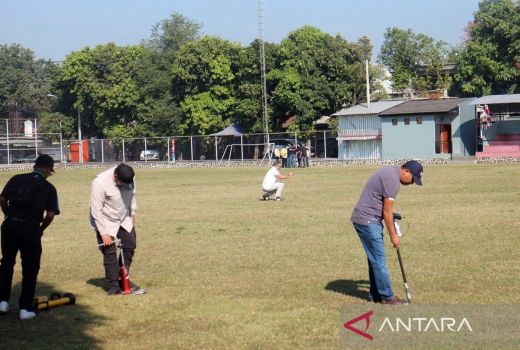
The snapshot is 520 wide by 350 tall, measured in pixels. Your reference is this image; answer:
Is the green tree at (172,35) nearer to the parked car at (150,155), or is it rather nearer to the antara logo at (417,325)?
the parked car at (150,155)

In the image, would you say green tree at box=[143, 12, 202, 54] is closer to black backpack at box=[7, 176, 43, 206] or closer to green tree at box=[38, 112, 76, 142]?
green tree at box=[38, 112, 76, 142]

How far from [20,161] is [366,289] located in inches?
2729

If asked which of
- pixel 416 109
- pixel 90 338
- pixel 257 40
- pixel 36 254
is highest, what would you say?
pixel 257 40

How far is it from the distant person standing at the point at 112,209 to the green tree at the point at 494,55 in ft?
194

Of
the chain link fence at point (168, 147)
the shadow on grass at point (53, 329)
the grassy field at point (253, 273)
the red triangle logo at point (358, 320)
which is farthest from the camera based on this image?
the chain link fence at point (168, 147)

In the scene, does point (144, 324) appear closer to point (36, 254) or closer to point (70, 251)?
point (36, 254)

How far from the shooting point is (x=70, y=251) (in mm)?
14789

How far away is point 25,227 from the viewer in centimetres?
890

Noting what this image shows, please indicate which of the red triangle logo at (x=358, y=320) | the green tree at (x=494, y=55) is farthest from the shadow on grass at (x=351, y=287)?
the green tree at (x=494, y=55)

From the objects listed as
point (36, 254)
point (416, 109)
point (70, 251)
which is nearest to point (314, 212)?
point (70, 251)

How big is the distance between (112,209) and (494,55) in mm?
61456

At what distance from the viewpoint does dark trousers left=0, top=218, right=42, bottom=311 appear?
8883 mm

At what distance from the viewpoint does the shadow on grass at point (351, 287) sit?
979 cm

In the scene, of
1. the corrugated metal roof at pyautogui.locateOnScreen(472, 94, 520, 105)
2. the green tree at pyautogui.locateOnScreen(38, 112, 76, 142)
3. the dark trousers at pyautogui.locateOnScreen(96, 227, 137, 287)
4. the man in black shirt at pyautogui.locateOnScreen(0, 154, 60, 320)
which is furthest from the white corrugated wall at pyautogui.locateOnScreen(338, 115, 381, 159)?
the man in black shirt at pyautogui.locateOnScreen(0, 154, 60, 320)
